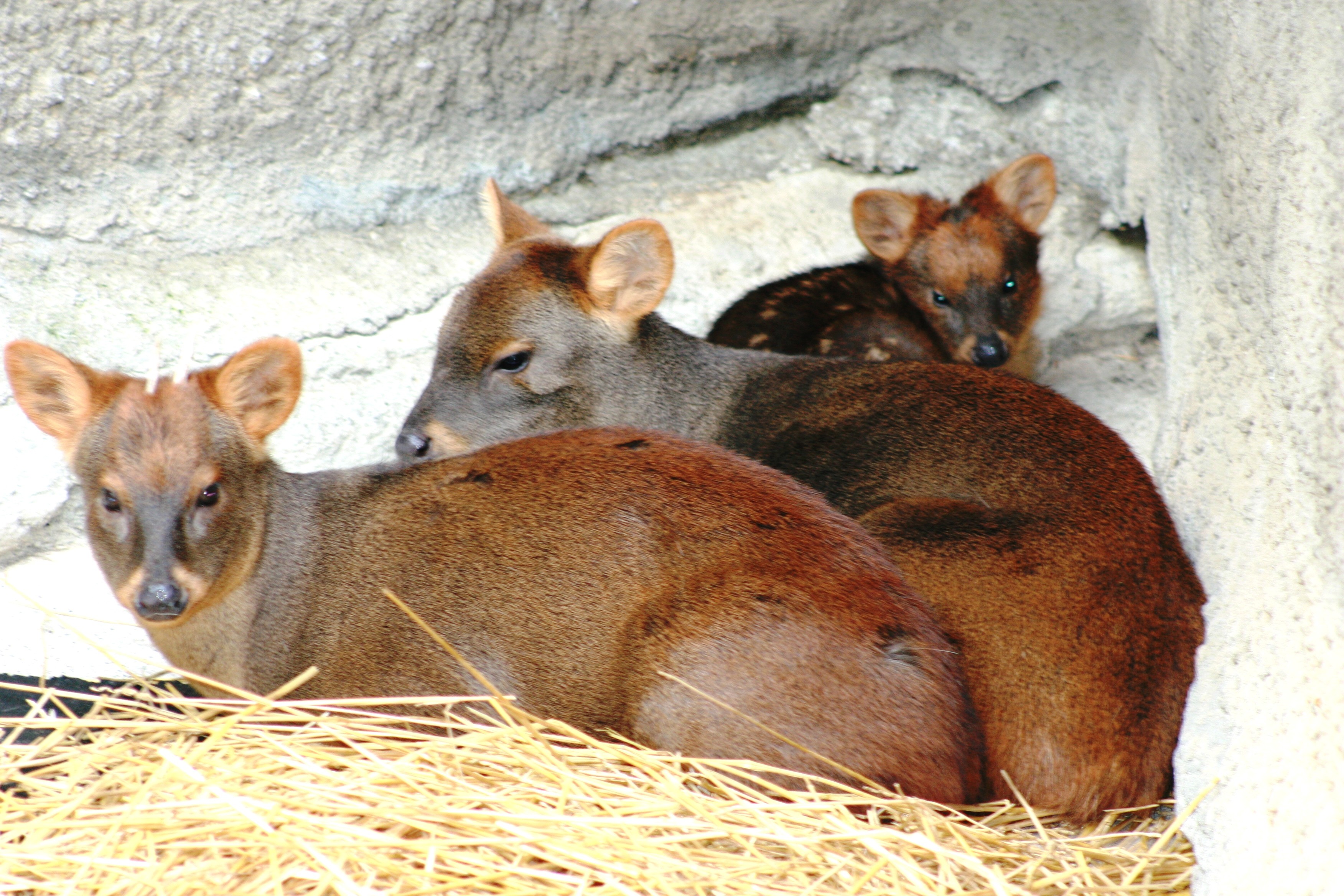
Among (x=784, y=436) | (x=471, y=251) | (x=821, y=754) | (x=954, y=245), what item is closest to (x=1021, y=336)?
(x=954, y=245)

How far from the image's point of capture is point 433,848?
125 inches

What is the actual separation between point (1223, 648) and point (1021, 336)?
2.88 metres

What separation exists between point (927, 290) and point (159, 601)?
4.03 meters

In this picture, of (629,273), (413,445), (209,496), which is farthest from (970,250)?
(209,496)

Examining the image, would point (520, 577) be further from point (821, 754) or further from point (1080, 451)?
point (1080, 451)

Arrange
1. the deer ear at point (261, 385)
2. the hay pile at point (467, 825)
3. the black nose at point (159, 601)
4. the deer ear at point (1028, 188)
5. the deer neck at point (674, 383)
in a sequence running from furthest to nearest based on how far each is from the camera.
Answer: the deer ear at point (1028, 188) < the deer neck at point (674, 383) < the deer ear at point (261, 385) < the black nose at point (159, 601) < the hay pile at point (467, 825)

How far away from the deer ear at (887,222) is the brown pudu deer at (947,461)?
1345mm

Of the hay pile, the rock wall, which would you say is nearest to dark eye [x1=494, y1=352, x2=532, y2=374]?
the rock wall

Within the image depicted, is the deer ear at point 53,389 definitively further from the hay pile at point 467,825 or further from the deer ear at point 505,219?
the deer ear at point 505,219

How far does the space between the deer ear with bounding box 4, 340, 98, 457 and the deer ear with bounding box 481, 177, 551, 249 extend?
6.04ft

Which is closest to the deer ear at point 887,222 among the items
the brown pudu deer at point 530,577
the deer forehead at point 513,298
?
the deer forehead at point 513,298

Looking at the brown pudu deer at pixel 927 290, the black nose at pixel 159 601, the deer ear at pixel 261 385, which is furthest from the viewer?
the brown pudu deer at pixel 927 290

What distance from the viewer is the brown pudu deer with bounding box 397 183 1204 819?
3820 millimetres

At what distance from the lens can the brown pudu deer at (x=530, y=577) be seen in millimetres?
3631
